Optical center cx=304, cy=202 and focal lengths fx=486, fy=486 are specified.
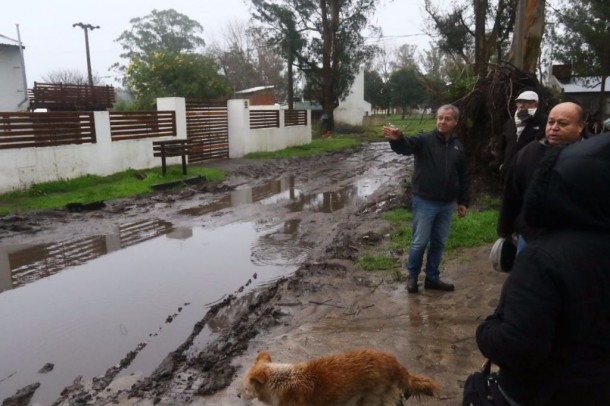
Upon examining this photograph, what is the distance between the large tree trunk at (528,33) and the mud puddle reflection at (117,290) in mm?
5690

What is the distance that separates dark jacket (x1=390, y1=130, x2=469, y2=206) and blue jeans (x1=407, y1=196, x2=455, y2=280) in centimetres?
10

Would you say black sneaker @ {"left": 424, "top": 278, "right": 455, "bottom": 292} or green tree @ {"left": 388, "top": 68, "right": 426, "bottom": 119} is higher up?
green tree @ {"left": 388, "top": 68, "right": 426, "bottom": 119}

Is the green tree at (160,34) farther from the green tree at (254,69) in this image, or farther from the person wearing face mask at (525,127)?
the person wearing face mask at (525,127)

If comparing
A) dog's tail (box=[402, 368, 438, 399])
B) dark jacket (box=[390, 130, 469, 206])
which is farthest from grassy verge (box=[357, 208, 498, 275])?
dog's tail (box=[402, 368, 438, 399])

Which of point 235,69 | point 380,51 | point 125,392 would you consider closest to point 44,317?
point 125,392

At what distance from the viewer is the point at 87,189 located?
11797 millimetres

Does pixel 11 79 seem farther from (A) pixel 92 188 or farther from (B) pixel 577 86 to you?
(B) pixel 577 86

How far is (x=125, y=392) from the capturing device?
363 centimetres

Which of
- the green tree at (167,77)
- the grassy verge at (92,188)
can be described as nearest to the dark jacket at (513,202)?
the grassy verge at (92,188)

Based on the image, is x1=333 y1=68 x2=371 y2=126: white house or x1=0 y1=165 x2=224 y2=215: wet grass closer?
x1=0 y1=165 x2=224 y2=215: wet grass

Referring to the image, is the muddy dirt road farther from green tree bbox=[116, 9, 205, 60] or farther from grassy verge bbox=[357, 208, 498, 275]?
green tree bbox=[116, 9, 205, 60]

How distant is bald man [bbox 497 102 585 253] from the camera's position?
97.4 inches

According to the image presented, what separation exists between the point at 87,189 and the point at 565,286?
12.0m

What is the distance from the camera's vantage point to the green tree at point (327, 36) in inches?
1097
